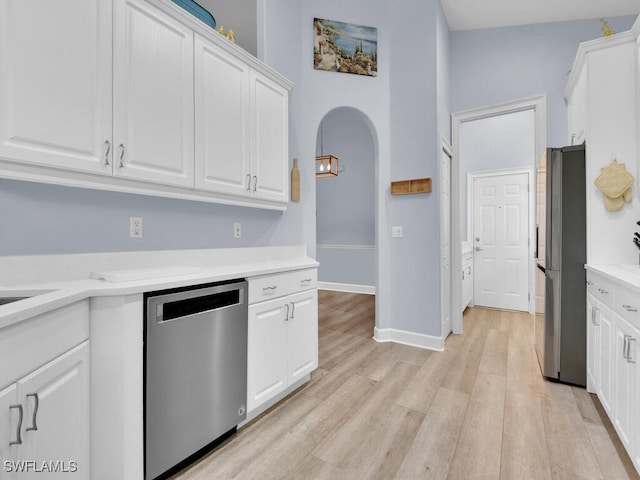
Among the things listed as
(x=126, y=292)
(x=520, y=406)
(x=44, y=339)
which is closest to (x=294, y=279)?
(x=126, y=292)

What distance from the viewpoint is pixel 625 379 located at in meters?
1.54

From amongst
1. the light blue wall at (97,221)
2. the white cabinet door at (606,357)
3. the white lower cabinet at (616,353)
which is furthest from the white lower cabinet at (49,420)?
the white cabinet door at (606,357)

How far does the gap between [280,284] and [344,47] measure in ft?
8.70

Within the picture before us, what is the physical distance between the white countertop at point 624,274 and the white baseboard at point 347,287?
385 centimetres

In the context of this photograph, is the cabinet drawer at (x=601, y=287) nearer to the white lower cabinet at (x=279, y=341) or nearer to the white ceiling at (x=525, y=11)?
the white lower cabinet at (x=279, y=341)

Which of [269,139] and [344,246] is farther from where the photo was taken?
[344,246]

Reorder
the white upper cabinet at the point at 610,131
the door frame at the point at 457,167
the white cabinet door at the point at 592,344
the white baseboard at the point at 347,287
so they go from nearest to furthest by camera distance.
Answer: the white cabinet door at the point at 592,344 < the white upper cabinet at the point at 610,131 < the door frame at the point at 457,167 < the white baseboard at the point at 347,287

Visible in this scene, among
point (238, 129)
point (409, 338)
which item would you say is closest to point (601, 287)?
point (409, 338)

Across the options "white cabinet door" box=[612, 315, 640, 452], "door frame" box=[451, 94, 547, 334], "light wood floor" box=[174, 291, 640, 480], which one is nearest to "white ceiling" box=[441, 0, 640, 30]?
"door frame" box=[451, 94, 547, 334]

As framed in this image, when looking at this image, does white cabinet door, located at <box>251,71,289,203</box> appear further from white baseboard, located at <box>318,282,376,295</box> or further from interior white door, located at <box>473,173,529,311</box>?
white baseboard, located at <box>318,282,376,295</box>

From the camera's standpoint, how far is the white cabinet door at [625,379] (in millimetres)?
1438

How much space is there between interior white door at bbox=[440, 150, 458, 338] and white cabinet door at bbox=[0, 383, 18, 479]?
312cm

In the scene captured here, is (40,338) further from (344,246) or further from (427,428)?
(344,246)

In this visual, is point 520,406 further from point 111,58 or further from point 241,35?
point 241,35
